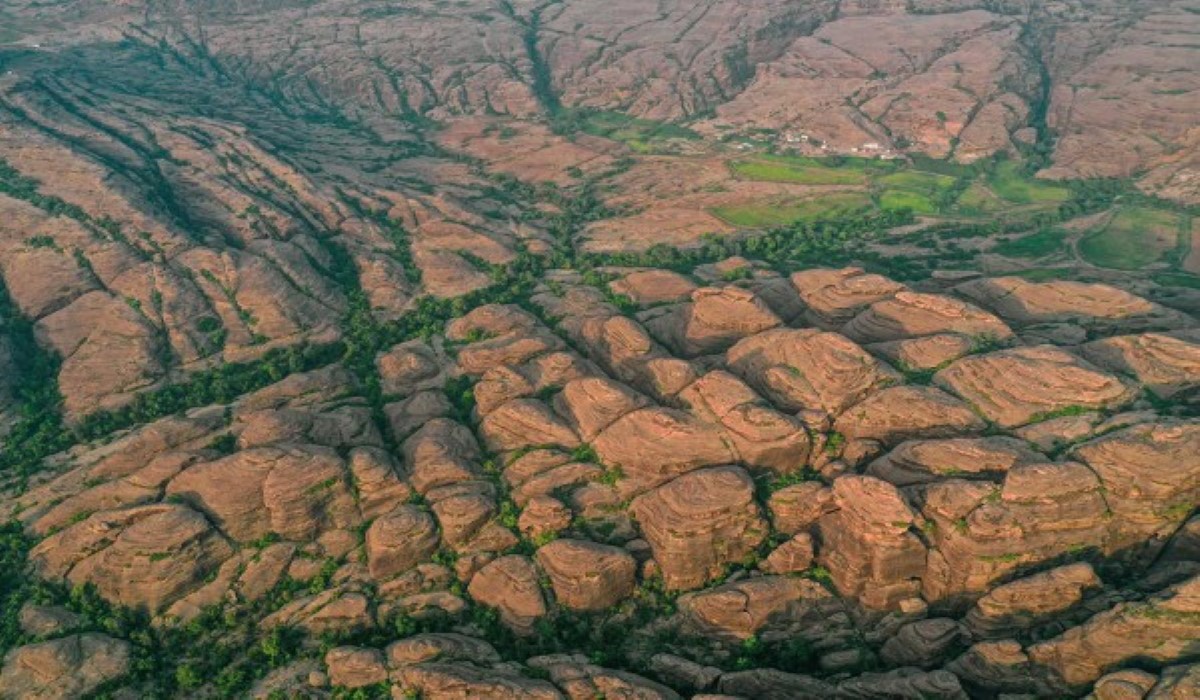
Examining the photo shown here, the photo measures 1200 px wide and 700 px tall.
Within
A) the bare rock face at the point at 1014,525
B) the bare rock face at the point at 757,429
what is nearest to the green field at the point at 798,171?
the bare rock face at the point at 757,429

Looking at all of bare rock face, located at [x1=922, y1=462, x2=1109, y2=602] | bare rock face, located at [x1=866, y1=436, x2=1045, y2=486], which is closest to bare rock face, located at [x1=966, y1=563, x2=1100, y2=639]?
bare rock face, located at [x1=922, y1=462, x2=1109, y2=602]

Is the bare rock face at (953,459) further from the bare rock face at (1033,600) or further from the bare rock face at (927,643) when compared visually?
the bare rock face at (927,643)

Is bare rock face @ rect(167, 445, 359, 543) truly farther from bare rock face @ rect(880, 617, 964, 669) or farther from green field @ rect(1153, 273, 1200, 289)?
green field @ rect(1153, 273, 1200, 289)


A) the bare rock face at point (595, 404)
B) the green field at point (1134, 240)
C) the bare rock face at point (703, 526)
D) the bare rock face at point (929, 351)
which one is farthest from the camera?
the green field at point (1134, 240)

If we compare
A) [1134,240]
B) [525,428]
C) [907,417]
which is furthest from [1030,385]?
[1134,240]

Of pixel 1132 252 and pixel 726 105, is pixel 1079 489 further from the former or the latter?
pixel 726 105

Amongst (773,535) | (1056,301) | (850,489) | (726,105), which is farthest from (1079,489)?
(726,105)
